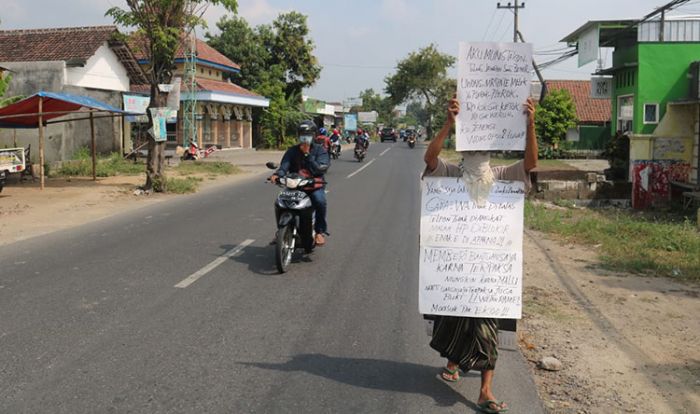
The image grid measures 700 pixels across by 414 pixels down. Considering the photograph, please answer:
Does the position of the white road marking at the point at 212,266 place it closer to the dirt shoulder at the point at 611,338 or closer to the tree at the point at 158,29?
the dirt shoulder at the point at 611,338

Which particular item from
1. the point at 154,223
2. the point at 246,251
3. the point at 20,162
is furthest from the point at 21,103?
the point at 246,251

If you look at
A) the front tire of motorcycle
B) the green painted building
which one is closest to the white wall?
the green painted building

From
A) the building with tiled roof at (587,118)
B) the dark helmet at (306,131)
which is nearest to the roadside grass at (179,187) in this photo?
the dark helmet at (306,131)

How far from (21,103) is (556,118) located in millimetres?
26286

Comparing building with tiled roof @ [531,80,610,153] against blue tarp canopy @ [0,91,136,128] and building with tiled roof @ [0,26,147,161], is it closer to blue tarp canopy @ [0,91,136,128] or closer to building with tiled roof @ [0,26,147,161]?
building with tiled roof @ [0,26,147,161]

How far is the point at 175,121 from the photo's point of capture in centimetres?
3503

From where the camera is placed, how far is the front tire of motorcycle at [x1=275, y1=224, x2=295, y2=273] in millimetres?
7320

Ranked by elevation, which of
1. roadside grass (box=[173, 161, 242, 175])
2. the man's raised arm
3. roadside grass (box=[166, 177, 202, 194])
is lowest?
roadside grass (box=[166, 177, 202, 194])

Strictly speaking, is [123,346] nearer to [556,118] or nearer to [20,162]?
[20,162]

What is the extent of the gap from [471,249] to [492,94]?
3.28 feet

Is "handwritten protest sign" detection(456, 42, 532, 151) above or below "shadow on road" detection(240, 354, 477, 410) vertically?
above

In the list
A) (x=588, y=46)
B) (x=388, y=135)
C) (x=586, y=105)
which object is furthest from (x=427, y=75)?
(x=588, y=46)

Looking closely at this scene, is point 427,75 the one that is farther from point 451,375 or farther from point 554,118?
point 451,375

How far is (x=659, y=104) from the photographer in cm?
1830
